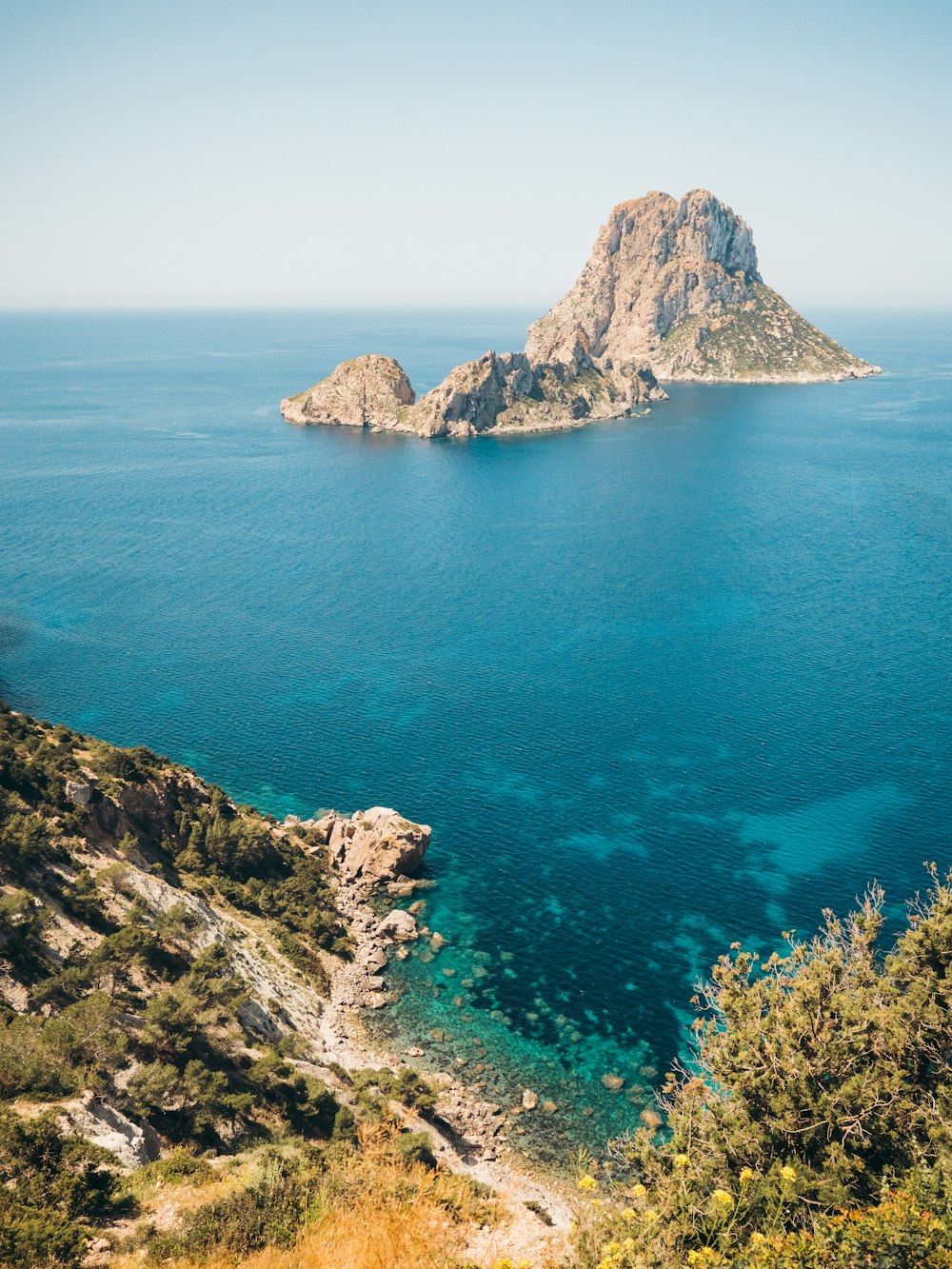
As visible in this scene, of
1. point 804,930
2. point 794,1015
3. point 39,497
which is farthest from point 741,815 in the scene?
point 39,497

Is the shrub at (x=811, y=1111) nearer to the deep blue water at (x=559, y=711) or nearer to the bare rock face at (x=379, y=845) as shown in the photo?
the deep blue water at (x=559, y=711)

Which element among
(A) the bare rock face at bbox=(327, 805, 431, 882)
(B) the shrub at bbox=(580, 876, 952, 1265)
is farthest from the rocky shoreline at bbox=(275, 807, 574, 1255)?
(B) the shrub at bbox=(580, 876, 952, 1265)

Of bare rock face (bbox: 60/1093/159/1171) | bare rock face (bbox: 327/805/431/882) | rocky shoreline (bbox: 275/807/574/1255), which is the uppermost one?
bare rock face (bbox: 60/1093/159/1171)

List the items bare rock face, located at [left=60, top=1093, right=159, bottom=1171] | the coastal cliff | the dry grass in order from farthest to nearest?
1. bare rock face, located at [left=60, top=1093, right=159, bottom=1171]
2. the coastal cliff
3. the dry grass

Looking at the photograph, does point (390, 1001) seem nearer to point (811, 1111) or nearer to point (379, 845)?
point (379, 845)

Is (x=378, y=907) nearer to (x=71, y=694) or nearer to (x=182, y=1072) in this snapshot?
(x=182, y=1072)

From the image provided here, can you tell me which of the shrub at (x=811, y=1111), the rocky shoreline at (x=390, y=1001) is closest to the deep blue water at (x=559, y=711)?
the rocky shoreline at (x=390, y=1001)

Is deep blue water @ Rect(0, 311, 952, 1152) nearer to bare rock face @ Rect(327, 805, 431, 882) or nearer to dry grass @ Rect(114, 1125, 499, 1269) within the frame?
bare rock face @ Rect(327, 805, 431, 882)

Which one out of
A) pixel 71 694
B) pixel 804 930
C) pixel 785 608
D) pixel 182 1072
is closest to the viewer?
pixel 182 1072

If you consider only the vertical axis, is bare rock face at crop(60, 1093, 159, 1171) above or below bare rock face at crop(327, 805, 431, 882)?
above
